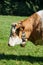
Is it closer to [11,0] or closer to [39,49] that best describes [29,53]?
[39,49]

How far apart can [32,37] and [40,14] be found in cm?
59

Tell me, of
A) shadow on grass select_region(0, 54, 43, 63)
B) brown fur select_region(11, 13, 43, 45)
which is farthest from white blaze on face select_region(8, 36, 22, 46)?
shadow on grass select_region(0, 54, 43, 63)

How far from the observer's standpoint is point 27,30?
23.8 ft

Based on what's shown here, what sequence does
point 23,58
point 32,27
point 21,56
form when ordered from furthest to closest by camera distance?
point 21,56, point 23,58, point 32,27

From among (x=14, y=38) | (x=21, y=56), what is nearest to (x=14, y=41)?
(x=14, y=38)

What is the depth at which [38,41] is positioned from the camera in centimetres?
735

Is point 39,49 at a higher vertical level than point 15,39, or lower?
lower

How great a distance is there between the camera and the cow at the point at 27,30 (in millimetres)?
7172

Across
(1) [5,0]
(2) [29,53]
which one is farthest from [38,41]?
(1) [5,0]

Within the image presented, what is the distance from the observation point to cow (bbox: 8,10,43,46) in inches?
282

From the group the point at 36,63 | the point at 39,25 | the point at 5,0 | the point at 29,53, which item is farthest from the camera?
the point at 5,0

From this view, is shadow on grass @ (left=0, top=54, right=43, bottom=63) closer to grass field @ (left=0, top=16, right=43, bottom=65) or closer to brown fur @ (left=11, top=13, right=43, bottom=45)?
grass field @ (left=0, top=16, right=43, bottom=65)

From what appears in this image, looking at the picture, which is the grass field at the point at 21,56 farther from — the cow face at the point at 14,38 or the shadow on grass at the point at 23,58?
the cow face at the point at 14,38

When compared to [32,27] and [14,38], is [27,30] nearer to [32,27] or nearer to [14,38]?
[32,27]
